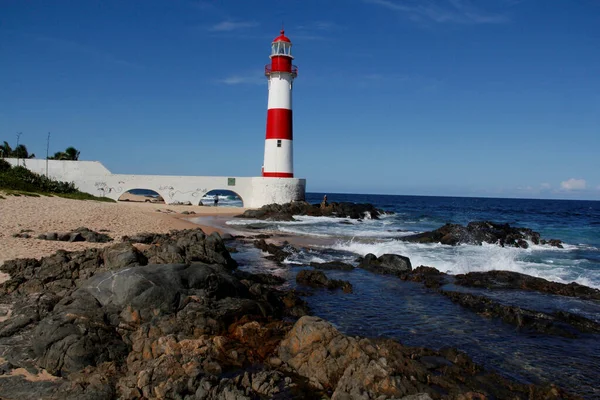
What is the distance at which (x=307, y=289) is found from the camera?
1150cm

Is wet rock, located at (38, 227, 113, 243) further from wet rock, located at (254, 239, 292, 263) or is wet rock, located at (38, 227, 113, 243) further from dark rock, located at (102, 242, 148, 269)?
wet rock, located at (254, 239, 292, 263)

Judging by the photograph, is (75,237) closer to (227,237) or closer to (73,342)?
(227,237)

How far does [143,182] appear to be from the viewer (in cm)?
3625

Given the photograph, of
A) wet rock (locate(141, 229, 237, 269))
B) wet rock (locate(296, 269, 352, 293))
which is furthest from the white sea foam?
wet rock (locate(141, 229, 237, 269))

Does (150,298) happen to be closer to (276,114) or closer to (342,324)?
(342,324)

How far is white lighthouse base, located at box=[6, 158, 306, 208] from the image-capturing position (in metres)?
35.7

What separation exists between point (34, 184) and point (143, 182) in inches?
298

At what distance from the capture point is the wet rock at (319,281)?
38.3 ft

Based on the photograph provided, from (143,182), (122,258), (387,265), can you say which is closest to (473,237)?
(387,265)

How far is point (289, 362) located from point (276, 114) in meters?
27.8

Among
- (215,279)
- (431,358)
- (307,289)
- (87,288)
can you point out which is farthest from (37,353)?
(307,289)

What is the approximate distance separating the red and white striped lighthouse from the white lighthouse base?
328 centimetres

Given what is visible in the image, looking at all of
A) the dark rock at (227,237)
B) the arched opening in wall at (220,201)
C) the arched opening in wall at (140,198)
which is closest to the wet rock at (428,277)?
the dark rock at (227,237)

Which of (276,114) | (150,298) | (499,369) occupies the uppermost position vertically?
(276,114)
